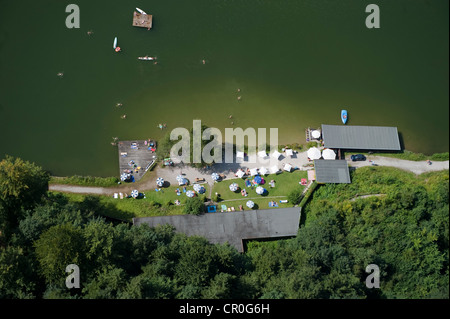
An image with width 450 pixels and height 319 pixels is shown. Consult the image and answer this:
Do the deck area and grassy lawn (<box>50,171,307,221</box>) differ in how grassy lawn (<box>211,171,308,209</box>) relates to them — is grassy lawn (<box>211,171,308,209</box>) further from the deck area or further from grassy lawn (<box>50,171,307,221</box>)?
the deck area

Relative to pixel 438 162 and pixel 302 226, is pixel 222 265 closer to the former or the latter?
pixel 302 226

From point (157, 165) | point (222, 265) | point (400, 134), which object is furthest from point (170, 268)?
point (400, 134)

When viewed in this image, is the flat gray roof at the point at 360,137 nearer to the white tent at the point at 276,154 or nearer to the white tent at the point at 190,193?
the white tent at the point at 276,154

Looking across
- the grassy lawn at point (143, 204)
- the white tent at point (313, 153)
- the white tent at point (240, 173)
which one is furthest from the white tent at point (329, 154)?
the grassy lawn at point (143, 204)

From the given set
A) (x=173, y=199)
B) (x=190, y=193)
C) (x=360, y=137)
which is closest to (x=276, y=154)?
(x=360, y=137)

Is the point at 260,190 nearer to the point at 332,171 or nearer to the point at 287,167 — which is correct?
the point at 287,167
